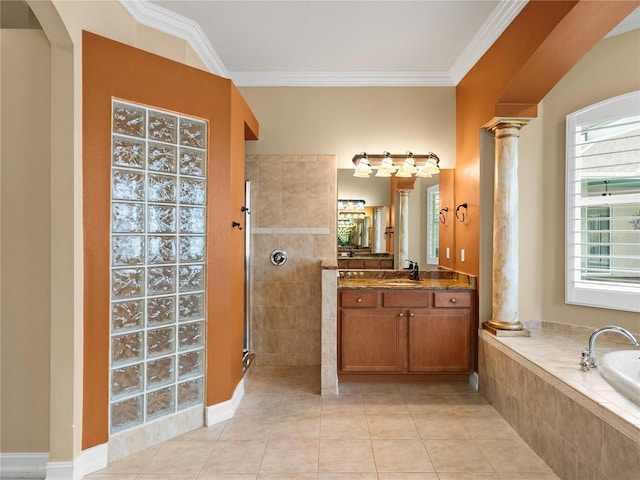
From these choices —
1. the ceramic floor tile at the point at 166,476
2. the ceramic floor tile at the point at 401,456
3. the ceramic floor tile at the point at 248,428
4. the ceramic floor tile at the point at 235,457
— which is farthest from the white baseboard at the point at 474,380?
the ceramic floor tile at the point at 166,476

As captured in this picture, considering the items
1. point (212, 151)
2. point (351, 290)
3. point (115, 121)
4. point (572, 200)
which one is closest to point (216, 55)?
point (212, 151)

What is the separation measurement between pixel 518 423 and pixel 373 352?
119cm

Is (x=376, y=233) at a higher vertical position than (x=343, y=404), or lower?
higher

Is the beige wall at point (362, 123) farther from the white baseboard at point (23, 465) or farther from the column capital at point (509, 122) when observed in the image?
the white baseboard at point (23, 465)

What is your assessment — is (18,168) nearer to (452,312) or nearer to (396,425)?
(396,425)

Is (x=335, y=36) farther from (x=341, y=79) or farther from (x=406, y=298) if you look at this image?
(x=406, y=298)

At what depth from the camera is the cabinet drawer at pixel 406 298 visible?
337cm

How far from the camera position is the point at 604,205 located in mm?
2949

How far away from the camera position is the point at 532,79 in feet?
8.93

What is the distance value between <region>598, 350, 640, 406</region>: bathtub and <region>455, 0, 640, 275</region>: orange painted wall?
1.19 metres

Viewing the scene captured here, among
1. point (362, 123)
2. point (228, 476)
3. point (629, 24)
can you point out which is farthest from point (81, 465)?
point (629, 24)

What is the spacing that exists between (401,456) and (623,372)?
133cm

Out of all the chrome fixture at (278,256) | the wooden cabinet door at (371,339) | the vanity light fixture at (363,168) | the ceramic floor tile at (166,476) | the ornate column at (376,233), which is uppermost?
the vanity light fixture at (363,168)

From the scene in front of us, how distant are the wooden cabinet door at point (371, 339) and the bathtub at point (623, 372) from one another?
148 centimetres
